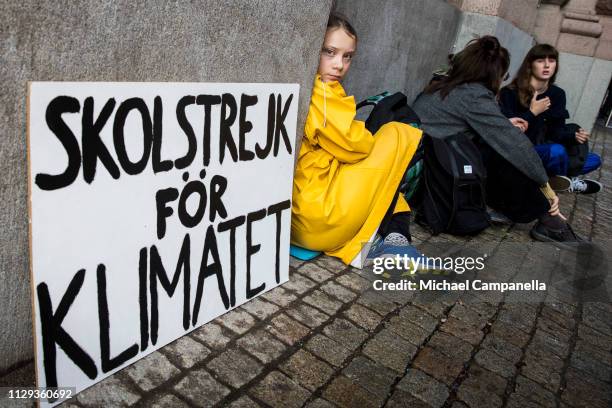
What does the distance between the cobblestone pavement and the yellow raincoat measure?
0.22 meters

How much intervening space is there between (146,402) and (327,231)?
139 cm

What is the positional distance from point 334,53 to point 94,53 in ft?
4.75

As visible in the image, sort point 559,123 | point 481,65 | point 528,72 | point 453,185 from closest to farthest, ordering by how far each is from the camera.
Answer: point 453,185 → point 481,65 → point 528,72 → point 559,123

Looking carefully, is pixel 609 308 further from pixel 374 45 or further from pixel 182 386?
pixel 182 386

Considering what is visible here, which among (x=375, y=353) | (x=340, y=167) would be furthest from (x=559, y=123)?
(x=375, y=353)

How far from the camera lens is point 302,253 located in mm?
2924

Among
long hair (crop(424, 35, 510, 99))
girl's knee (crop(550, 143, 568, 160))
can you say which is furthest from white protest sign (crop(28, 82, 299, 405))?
girl's knee (crop(550, 143, 568, 160))

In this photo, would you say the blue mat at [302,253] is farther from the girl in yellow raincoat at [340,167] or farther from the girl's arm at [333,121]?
the girl's arm at [333,121]

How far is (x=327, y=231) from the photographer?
2.79m

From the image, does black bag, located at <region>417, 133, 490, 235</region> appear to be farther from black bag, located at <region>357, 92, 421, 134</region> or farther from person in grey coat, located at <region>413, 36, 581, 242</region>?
black bag, located at <region>357, 92, 421, 134</region>

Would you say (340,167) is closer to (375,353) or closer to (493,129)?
(375,353)

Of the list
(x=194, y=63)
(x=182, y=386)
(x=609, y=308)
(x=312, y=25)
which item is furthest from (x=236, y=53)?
(x=609, y=308)

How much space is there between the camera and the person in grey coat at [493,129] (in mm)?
3637

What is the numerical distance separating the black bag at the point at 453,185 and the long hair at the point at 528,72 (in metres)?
1.46
